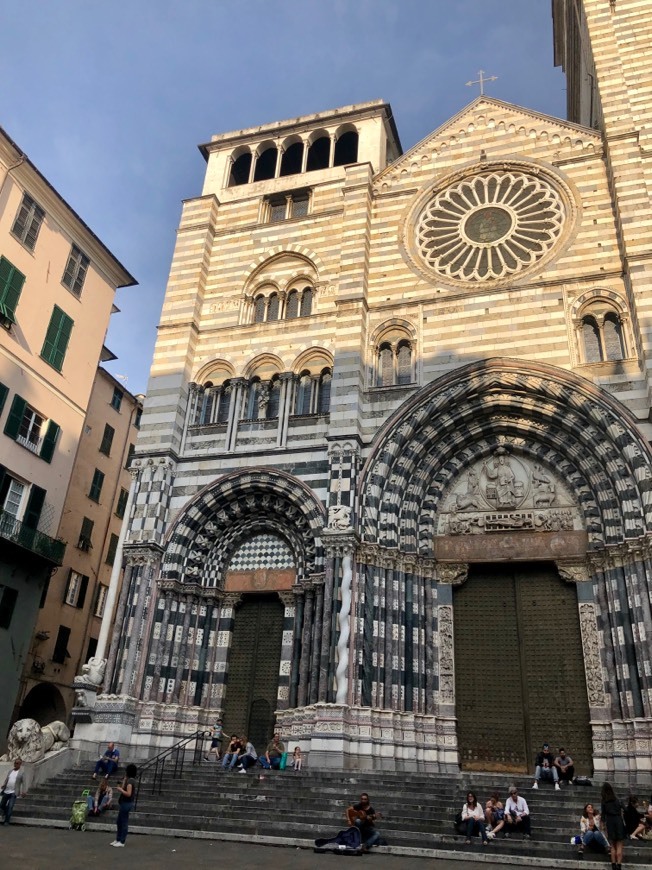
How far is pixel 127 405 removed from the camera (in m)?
32.1

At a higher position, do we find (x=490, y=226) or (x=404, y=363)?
(x=490, y=226)

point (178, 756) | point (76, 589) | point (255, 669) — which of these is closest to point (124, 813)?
point (178, 756)

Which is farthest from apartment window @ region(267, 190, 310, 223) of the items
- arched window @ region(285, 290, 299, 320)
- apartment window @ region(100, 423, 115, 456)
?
apartment window @ region(100, 423, 115, 456)

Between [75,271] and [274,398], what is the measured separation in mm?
10457

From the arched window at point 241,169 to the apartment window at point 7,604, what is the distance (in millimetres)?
15255

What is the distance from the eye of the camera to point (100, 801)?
12625 mm

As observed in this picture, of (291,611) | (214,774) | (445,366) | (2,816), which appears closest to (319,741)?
(214,774)

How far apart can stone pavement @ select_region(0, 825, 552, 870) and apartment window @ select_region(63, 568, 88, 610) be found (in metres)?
16.8

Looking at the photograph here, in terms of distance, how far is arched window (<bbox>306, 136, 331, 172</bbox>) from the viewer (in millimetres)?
25359

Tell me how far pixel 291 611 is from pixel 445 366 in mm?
7412

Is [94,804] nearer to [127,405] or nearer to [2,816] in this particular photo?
[2,816]

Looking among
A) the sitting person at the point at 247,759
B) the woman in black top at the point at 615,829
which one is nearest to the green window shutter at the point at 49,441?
the sitting person at the point at 247,759

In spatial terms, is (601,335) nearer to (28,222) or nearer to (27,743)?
(27,743)

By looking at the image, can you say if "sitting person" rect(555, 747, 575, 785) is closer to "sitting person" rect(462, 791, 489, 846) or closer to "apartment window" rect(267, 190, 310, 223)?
"sitting person" rect(462, 791, 489, 846)
